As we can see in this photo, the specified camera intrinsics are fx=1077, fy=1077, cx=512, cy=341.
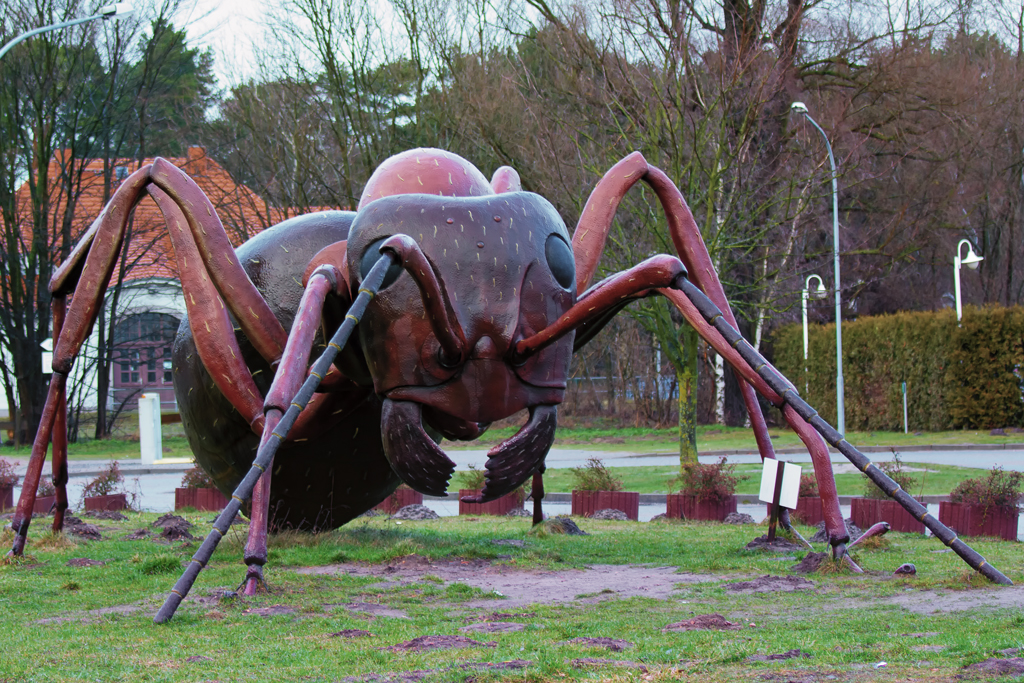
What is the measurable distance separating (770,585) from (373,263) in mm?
2946

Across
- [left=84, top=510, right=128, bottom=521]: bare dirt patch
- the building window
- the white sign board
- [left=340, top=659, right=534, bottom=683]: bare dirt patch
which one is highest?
the building window

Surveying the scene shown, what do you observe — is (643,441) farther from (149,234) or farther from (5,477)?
(5,477)

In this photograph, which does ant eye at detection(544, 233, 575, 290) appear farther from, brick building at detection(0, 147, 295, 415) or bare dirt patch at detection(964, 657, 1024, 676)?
brick building at detection(0, 147, 295, 415)

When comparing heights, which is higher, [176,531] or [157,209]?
[157,209]

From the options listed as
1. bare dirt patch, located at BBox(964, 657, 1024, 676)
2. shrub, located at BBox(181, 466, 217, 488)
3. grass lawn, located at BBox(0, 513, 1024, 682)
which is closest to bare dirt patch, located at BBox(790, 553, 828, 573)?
grass lawn, located at BBox(0, 513, 1024, 682)

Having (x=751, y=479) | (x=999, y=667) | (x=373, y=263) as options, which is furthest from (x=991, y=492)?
(x=751, y=479)

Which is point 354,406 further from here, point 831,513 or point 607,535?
point 607,535

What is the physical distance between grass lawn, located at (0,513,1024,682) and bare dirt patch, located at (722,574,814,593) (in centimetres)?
5

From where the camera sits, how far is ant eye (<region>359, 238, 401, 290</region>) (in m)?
4.64

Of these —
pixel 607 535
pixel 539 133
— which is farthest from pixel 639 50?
pixel 607 535

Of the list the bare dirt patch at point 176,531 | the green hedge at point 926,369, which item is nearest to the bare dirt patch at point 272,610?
the bare dirt patch at point 176,531

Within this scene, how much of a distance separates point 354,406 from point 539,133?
14856mm

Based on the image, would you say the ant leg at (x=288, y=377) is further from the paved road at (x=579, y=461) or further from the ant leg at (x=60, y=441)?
the paved road at (x=579, y=461)

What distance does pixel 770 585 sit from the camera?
6004 mm
